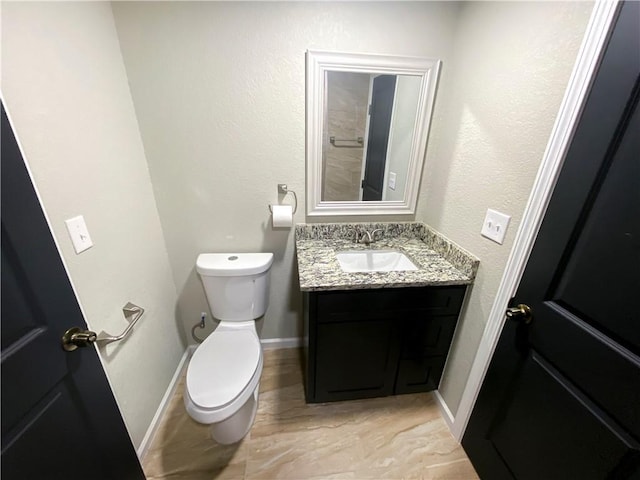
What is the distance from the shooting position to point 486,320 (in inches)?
45.1

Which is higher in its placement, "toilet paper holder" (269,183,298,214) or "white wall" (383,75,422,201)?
"white wall" (383,75,422,201)

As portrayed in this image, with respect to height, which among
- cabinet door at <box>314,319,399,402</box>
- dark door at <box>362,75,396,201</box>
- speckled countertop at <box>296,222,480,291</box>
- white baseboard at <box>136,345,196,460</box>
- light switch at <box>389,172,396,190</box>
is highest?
dark door at <box>362,75,396,201</box>

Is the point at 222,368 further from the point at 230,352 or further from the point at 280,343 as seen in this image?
the point at 280,343

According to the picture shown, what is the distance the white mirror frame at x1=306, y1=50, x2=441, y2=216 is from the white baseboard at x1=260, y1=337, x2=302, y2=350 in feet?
3.24

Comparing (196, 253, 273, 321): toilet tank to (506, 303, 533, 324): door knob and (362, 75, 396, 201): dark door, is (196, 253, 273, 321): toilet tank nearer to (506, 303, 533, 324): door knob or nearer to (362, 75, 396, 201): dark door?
(362, 75, 396, 201): dark door

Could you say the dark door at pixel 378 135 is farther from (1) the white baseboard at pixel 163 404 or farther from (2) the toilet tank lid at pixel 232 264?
(1) the white baseboard at pixel 163 404

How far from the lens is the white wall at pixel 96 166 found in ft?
2.46

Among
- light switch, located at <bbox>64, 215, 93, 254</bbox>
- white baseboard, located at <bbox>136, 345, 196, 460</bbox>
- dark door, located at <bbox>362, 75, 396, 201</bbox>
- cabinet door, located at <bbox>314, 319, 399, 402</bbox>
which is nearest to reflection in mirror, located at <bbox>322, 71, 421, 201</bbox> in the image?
dark door, located at <bbox>362, 75, 396, 201</bbox>

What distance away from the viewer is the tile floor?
4.01ft

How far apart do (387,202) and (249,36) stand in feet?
3.65

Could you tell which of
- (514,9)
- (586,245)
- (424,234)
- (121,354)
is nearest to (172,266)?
(121,354)

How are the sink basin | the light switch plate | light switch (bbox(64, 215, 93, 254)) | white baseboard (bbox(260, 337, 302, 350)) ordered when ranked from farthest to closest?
1. white baseboard (bbox(260, 337, 302, 350))
2. the sink basin
3. the light switch plate
4. light switch (bbox(64, 215, 93, 254))

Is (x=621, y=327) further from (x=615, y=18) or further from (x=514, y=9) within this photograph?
(x=514, y=9)

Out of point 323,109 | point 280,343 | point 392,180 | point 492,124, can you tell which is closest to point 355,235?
point 392,180
